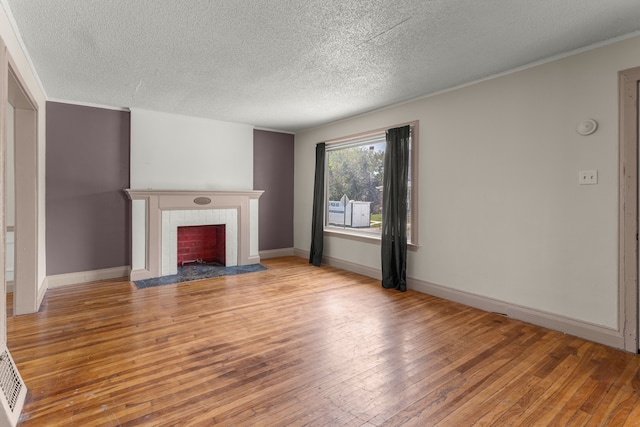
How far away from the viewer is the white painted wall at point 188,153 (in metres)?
4.69

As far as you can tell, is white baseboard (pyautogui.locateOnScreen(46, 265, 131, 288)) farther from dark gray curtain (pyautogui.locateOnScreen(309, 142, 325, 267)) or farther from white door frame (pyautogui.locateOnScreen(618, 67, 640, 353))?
white door frame (pyautogui.locateOnScreen(618, 67, 640, 353))

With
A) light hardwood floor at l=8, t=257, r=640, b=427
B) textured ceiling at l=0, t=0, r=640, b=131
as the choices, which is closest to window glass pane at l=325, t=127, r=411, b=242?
textured ceiling at l=0, t=0, r=640, b=131

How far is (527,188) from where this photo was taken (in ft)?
10.1

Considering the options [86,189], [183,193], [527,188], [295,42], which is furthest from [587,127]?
[86,189]

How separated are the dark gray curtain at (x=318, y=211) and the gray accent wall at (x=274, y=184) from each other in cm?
87

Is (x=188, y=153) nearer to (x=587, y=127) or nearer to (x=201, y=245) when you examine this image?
(x=201, y=245)

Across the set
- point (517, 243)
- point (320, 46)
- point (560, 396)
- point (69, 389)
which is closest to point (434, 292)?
point (517, 243)

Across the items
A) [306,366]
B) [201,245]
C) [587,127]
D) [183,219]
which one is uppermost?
[587,127]

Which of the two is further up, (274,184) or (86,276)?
(274,184)

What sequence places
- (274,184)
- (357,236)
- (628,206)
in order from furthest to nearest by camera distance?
(274,184), (357,236), (628,206)

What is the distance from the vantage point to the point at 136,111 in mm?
4617

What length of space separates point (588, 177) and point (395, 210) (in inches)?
78.5

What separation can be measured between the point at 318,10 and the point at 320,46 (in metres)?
0.51

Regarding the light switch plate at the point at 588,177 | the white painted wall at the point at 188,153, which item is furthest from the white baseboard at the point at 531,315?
the white painted wall at the point at 188,153
